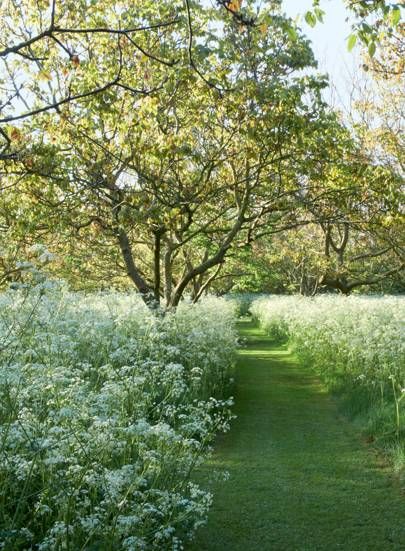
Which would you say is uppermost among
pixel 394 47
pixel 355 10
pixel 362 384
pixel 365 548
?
pixel 394 47

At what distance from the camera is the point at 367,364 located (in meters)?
11.5

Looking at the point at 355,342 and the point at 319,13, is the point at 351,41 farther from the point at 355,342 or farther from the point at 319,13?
the point at 355,342

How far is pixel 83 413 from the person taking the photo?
495 cm

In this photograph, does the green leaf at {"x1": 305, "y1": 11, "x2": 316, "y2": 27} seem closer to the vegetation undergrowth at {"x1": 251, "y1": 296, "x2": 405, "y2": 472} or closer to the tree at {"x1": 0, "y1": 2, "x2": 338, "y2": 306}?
the vegetation undergrowth at {"x1": 251, "y1": 296, "x2": 405, "y2": 472}

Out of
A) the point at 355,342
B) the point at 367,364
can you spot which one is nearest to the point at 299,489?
the point at 367,364

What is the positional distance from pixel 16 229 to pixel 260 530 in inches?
367

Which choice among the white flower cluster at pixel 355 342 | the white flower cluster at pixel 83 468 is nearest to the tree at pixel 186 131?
the white flower cluster at pixel 355 342

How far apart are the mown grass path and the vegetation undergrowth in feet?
1.16

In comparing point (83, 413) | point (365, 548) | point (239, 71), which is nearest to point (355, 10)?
point (83, 413)

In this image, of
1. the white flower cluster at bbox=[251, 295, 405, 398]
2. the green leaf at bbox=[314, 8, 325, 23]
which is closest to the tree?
the white flower cluster at bbox=[251, 295, 405, 398]

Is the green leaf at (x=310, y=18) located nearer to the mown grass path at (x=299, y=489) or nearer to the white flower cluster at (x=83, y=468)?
the white flower cluster at (x=83, y=468)

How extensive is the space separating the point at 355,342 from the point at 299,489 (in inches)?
195

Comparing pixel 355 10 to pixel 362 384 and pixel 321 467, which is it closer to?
pixel 321 467

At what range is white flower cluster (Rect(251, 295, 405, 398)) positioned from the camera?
36.1 ft
